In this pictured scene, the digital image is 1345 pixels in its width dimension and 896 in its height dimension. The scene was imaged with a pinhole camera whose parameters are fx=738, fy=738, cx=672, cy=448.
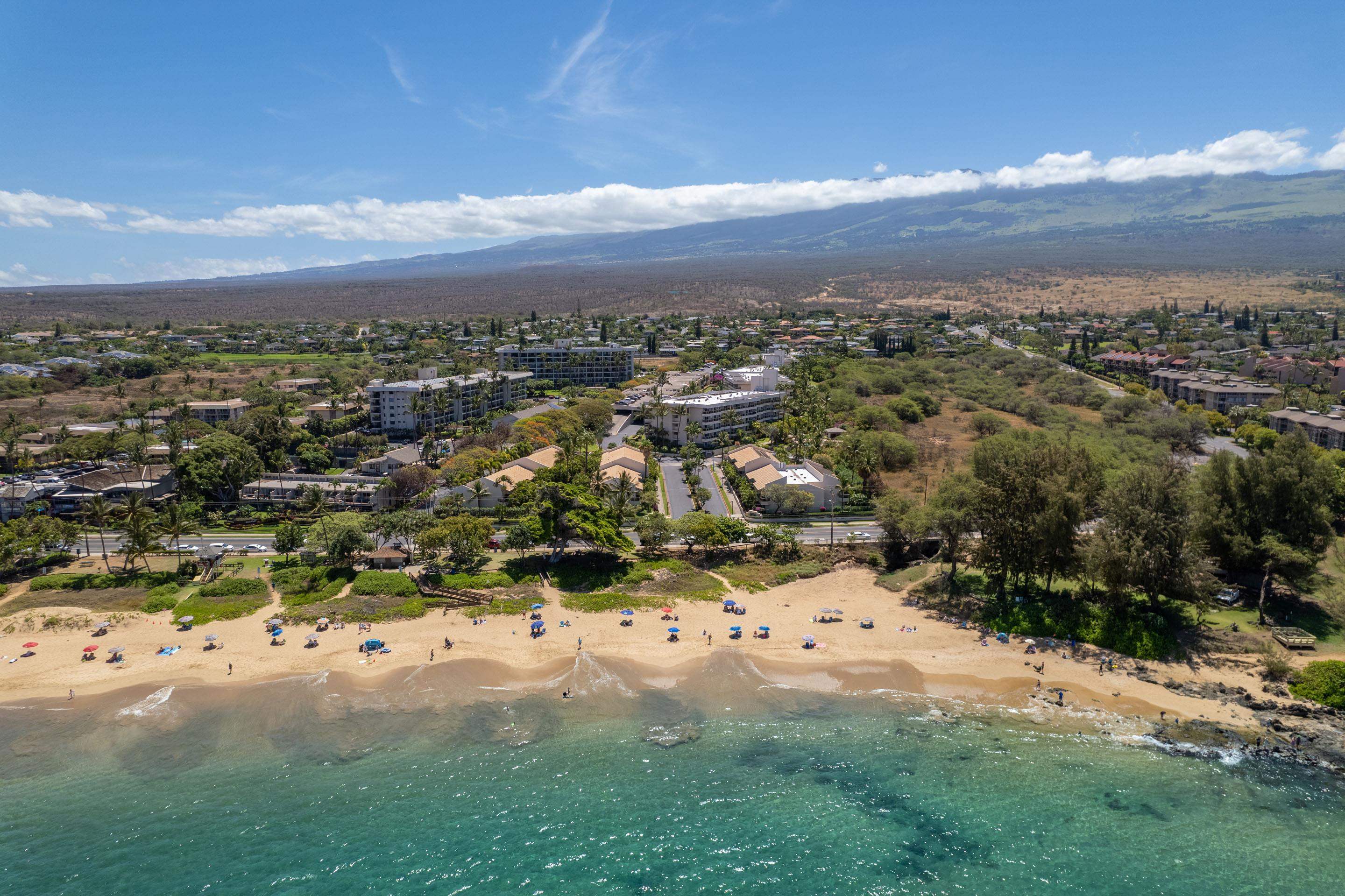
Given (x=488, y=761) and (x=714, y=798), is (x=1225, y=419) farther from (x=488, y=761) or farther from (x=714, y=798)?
(x=488, y=761)

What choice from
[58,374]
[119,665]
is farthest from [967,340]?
[58,374]

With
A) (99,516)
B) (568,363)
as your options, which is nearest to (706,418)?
(568,363)

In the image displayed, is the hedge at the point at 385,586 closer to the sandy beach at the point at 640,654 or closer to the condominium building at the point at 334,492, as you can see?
the sandy beach at the point at 640,654

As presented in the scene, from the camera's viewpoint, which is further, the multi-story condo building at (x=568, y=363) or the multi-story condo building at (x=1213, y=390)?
the multi-story condo building at (x=568, y=363)

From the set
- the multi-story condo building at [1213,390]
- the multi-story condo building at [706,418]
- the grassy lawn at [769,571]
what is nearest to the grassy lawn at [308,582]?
the grassy lawn at [769,571]

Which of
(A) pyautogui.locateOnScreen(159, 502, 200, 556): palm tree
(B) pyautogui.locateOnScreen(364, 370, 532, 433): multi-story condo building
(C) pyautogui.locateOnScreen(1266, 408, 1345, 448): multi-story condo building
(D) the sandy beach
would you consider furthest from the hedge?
(C) pyautogui.locateOnScreen(1266, 408, 1345, 448): multi-story condo building
